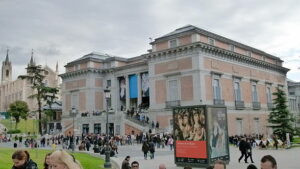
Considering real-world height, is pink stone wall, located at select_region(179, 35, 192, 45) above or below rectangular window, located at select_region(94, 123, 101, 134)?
above

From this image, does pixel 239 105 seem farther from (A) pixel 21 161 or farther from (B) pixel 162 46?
(A) pixel 21 161

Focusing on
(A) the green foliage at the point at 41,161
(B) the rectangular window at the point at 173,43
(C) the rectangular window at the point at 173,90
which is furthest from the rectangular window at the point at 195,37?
(A) the green foliage at the point at 41,161

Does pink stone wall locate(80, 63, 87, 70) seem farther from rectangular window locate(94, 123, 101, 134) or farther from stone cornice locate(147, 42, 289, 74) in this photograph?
stone cornice locate(147, 42, 289, 74)

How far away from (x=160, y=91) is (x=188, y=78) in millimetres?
4816

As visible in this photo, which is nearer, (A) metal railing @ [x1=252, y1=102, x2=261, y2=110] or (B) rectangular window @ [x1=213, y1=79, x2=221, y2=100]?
(B) rectangular window @ [x1=213, y1=79, x2=221, y2=100]

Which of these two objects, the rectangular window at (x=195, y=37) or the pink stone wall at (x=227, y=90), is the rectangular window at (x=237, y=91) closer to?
the pink stone wall at (x=227, y=90)

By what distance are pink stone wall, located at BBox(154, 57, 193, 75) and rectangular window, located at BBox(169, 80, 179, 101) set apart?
159 cm

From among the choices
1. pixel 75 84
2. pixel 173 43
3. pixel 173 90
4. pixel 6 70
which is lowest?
pixel 173 90

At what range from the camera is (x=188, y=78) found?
36.7 meters

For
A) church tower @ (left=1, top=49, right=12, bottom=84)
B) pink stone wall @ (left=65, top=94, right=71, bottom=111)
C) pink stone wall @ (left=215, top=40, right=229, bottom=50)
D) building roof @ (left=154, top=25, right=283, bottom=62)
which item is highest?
church tower @ (left=1, top=49, right=12, bottom=84)

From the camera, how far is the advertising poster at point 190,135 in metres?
15.9

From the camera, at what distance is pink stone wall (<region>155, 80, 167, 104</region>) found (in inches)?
1556

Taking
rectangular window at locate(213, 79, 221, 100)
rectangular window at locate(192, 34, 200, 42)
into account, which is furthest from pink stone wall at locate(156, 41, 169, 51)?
rectangular window at locate(213, 79, 221, 100)

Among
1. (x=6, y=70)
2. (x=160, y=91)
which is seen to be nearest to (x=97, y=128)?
(x=160, y=91)
